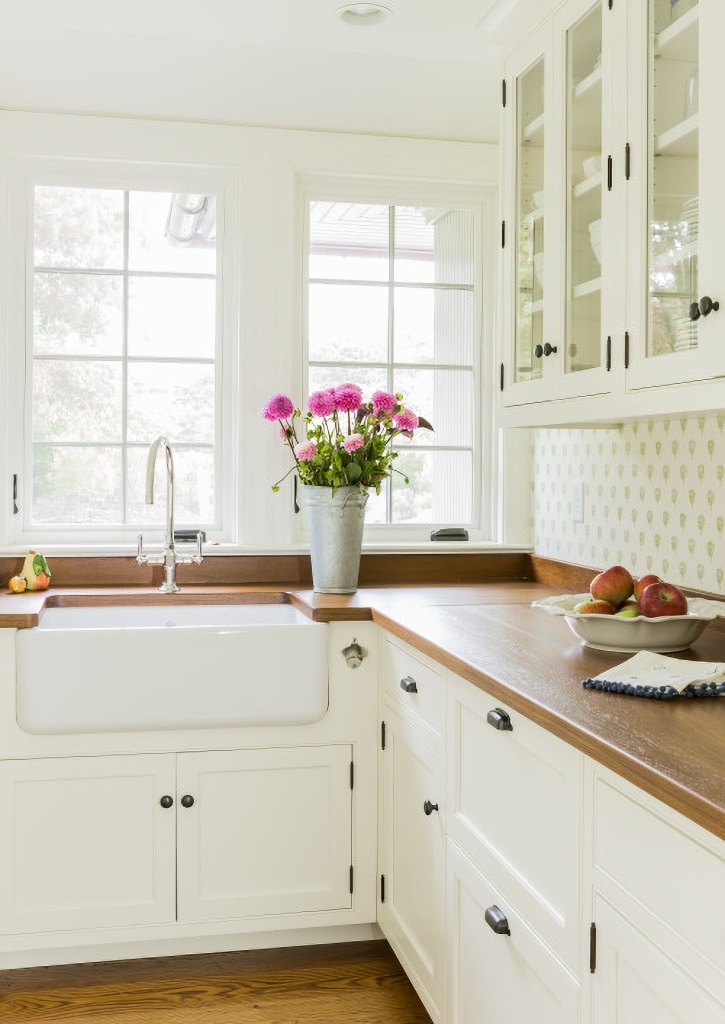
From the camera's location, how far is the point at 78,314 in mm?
3127

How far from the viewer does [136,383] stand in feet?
10.3

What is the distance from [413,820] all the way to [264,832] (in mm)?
486

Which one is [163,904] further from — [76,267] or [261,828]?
[76,267]

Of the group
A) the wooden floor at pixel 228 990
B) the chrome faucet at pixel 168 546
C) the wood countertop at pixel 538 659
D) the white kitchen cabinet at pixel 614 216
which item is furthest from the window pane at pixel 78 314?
the wooden floor at pixel 228 990

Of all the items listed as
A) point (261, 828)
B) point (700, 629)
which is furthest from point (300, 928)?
point (700, 629)

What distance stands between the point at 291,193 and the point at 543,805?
220cm

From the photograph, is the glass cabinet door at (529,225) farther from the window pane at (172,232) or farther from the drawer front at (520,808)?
the window pane at (172,232)

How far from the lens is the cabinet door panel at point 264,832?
253 cm

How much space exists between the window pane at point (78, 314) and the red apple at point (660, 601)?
1887 millimetres

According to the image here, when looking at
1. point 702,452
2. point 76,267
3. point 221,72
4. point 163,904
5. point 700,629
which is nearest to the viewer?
point 700,629

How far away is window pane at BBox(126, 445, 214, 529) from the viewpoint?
3.14 metres

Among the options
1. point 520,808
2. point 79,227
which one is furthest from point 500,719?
point 79,227

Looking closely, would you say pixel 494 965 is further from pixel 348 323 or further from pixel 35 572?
pixel 348 323

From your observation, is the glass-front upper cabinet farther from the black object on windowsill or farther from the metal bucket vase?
the black object on windowsill
